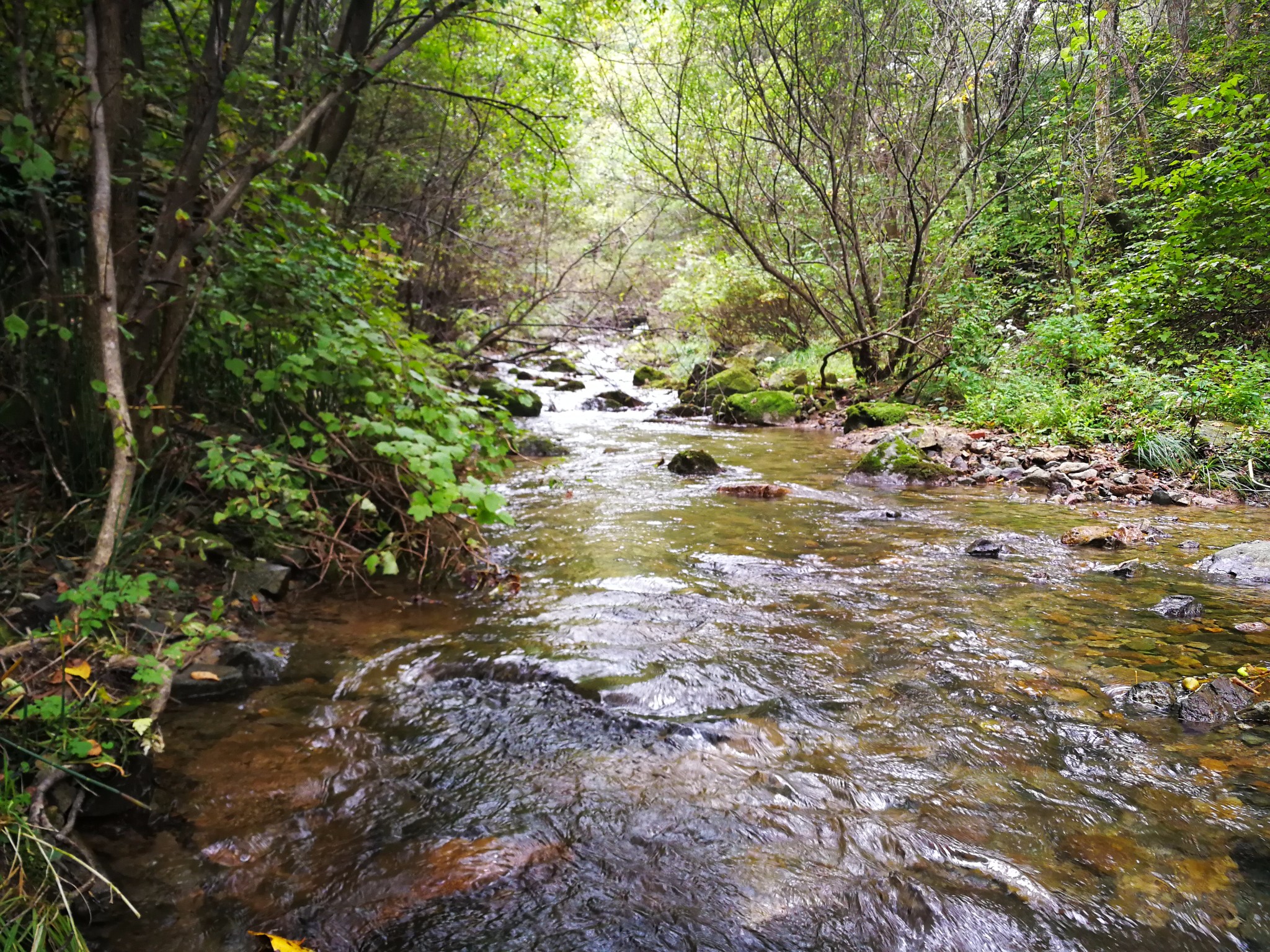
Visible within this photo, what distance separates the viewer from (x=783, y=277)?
11758 millimetres

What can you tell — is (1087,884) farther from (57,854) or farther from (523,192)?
(523,192)

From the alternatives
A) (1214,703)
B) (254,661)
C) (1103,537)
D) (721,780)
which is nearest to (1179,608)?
(1214,703)

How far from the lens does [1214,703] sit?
8.56ft

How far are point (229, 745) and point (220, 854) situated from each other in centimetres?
58

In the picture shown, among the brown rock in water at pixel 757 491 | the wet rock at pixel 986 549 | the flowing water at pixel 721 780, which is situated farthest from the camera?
the brown rock in water at pixel 757 491

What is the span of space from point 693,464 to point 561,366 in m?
13.3

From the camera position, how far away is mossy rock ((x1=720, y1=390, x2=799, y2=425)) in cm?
1284

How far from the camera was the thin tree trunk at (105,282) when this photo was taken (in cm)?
228

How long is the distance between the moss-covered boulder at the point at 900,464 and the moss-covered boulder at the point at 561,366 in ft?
43.3

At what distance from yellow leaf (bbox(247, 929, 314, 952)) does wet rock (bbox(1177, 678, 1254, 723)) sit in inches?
125

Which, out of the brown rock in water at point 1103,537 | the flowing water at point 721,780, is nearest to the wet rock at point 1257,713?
the flowing water at point 721,780

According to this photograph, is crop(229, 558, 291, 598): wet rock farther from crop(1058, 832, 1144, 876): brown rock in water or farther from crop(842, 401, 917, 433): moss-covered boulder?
crop(842, 401, 917, 433): moss-covered boulder

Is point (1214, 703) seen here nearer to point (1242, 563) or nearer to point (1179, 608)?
point (1179, 608)

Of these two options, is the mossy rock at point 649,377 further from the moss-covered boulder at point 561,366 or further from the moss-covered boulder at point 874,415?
the moss-covered boulder at point 874,415
